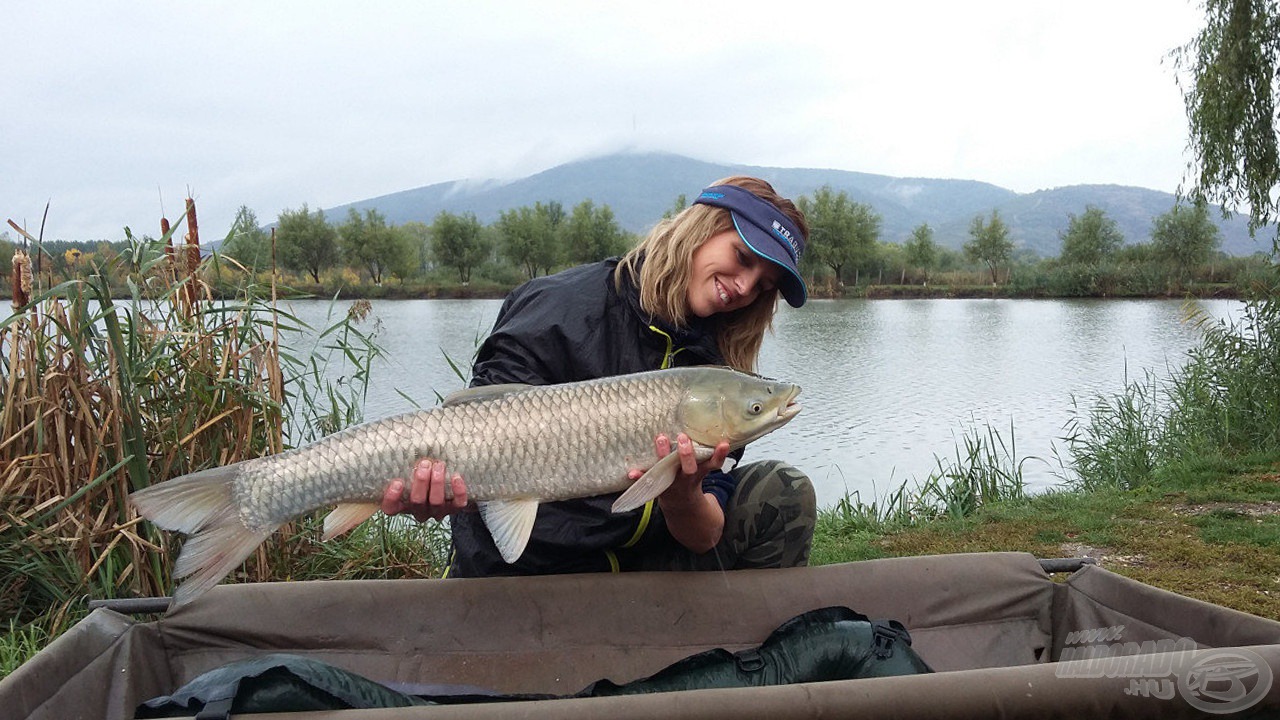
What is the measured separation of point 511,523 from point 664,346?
52 centimetres

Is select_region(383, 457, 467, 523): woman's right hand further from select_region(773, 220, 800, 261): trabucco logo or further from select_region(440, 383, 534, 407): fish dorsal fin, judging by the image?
select_region(773, 220, 800, 261): trabucco logo

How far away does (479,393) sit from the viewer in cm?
144

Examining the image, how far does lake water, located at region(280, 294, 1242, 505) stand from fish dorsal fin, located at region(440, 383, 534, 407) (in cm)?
132

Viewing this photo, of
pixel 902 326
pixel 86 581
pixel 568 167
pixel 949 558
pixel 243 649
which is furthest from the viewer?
pixel 568 167

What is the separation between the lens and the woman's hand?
1.40m

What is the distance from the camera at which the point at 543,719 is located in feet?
3.25

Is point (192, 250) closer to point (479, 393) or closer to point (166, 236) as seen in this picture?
point (166, 236)

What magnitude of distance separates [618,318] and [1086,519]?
248 centimetres

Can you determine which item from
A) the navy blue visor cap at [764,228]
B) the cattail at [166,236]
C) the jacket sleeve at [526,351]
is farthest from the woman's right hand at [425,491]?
the cattail at [166,236]

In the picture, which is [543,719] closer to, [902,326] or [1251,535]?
[1251,535]

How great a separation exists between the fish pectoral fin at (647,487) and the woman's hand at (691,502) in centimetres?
3

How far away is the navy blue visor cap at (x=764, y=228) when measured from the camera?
1657 mm

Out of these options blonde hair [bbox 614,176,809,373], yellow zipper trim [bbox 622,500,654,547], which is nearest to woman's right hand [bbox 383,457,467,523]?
yellow zipper trim [bbox 622,500,654,547]

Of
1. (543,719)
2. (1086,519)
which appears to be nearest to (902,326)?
(1086,519)
